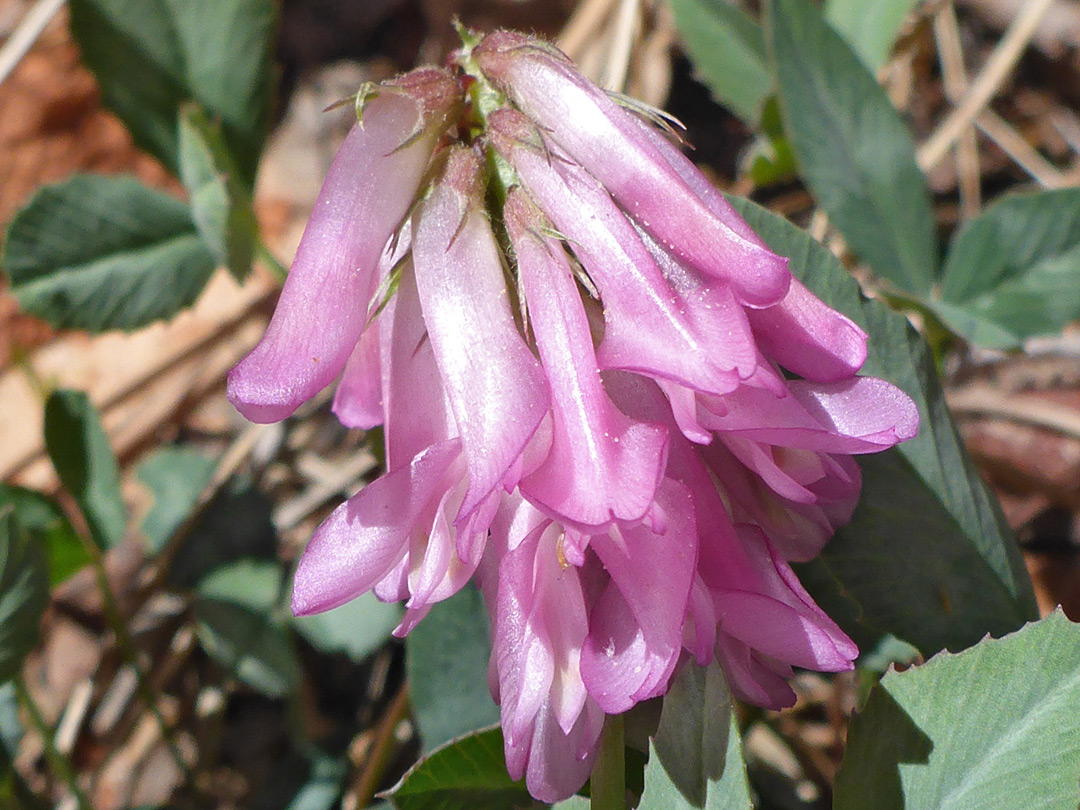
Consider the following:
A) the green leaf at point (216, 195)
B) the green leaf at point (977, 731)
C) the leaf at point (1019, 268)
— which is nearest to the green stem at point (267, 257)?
the green leaf at point (216, 195)

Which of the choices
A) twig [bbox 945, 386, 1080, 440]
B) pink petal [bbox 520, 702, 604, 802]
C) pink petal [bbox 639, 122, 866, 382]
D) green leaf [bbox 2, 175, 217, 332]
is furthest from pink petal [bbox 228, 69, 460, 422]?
twig [bbox 945, 386, 1080, 440]

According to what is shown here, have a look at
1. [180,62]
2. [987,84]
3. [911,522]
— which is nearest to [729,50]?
[987,84]

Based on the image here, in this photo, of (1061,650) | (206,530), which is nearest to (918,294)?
(1061,650)

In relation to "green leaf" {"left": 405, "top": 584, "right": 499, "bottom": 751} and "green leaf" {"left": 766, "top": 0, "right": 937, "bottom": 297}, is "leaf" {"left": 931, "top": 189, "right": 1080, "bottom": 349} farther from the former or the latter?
"green leaf" {"left": 405, "top": 584, "right": 499, "bottom": 751}

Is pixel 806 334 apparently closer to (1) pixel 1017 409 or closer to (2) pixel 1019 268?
(2) pixel 1019 268

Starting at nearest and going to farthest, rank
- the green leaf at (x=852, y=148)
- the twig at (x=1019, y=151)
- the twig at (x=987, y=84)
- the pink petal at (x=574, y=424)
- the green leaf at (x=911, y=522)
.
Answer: the pink petal at (x=574, y=424)
the green leaf at (x=911, y=522)
the green leaf at (x=852, y=148)
the twig at (x=987, y=84)
the twig at (x=1019, y=151)

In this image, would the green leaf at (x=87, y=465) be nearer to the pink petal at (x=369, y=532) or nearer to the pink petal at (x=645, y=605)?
the pink petal at (x=369, y=532)

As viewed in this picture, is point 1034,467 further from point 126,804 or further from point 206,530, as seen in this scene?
point 126,804
